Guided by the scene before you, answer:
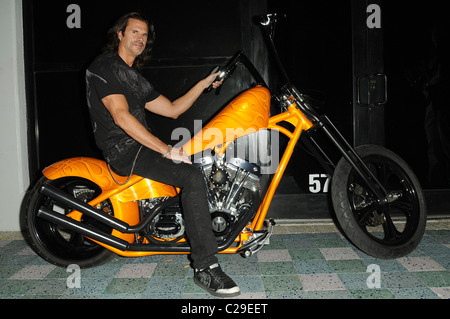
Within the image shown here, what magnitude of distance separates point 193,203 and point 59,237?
122 cm

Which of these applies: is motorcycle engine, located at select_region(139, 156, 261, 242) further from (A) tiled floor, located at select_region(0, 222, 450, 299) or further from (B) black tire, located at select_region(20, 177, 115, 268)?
(B) black tire, located at select_region(20, 177, 115, 268)

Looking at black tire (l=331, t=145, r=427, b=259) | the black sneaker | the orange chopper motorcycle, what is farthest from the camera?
black tire (l=331, t=145, r=427, b=259)

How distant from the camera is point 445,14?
3438mm

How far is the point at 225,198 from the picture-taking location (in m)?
2.09

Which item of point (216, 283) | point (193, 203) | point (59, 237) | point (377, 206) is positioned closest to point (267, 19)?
point (193, 203)

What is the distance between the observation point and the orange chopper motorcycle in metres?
2.02

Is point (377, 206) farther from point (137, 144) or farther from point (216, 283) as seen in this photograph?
point (137, 144)

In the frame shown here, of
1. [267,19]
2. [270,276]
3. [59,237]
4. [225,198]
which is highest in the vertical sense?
[267,19]

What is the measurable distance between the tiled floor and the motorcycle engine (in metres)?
0.35

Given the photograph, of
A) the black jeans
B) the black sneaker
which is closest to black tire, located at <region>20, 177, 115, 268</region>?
the black jeans

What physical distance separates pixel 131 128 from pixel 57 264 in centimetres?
119

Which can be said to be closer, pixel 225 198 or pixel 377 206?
pixel 225 198

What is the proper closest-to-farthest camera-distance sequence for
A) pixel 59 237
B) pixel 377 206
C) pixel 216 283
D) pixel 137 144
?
pixel 216 283 → pixel 137 144 → pixel 377 206 → pixel 59 237
